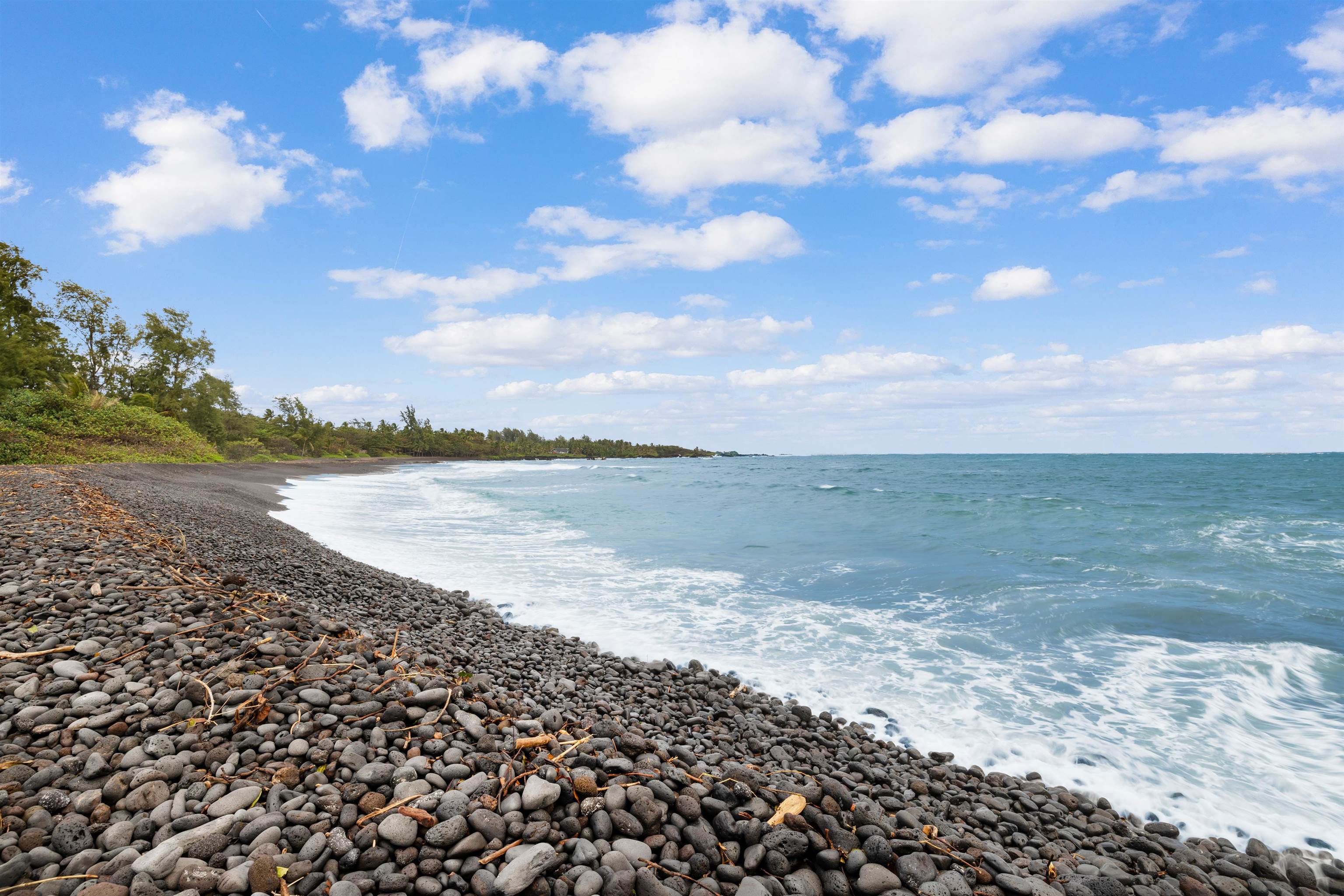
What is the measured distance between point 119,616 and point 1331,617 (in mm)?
15049

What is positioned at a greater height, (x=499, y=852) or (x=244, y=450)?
(x=244, y=450)

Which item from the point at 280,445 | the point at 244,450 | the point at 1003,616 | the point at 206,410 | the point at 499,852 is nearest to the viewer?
the point at 499,852

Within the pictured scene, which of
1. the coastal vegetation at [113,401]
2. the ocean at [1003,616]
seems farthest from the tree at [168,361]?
the ocean at [1003,616]

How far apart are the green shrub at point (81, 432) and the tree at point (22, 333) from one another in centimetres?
155

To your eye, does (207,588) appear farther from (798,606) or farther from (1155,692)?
(1155,692)

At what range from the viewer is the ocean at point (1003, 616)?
15.6 feet

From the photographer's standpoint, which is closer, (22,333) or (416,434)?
(22,333)

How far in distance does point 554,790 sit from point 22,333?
45270 millimetres

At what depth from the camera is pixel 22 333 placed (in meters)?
30.7

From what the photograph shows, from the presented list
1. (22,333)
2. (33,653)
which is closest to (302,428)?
(22,333)

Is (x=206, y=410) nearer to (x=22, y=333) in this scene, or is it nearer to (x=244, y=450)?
(x=244, y=450)

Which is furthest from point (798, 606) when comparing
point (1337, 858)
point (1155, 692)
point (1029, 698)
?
point (1337, 858)

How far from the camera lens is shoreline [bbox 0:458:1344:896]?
225cm

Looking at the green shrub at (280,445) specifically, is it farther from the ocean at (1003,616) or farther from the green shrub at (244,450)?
the ocean at (1003,616)
